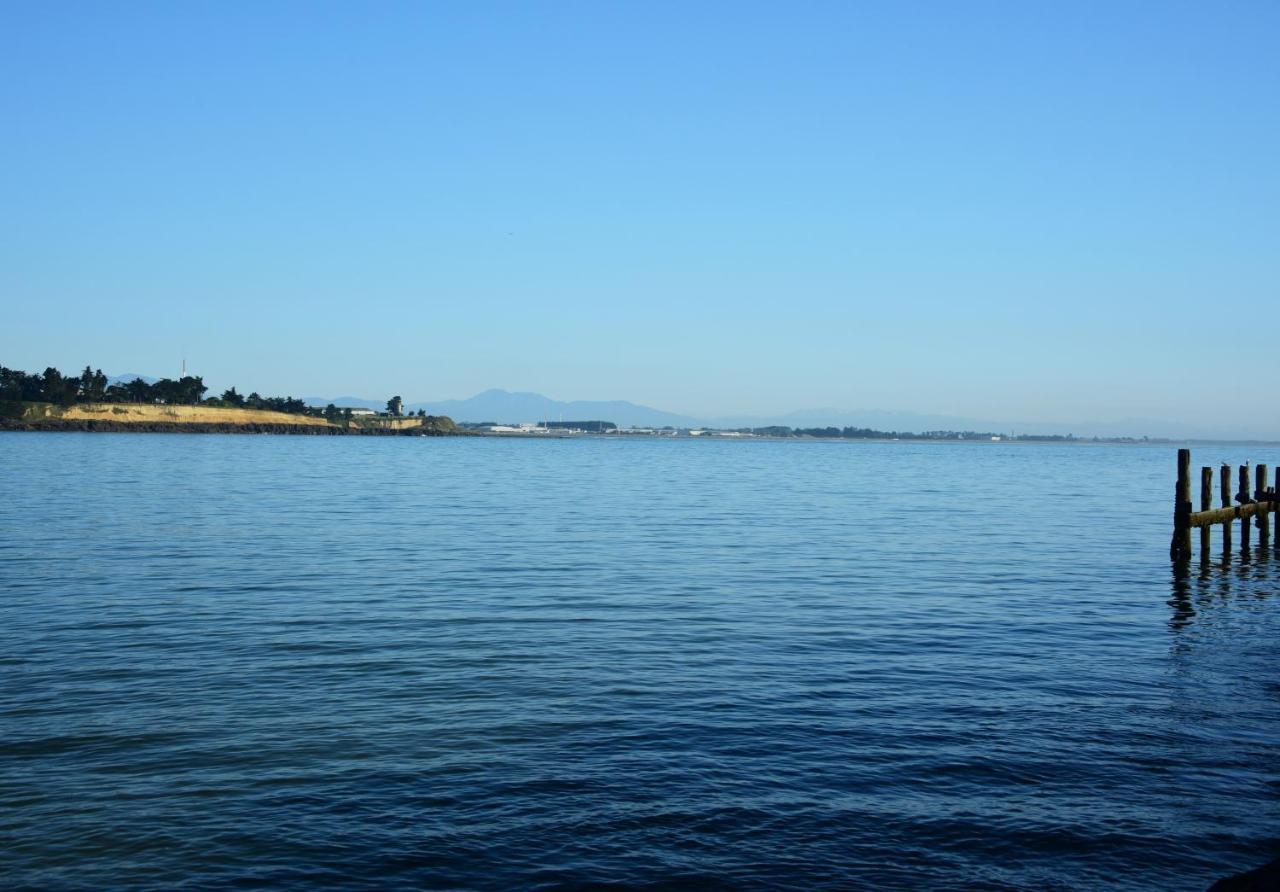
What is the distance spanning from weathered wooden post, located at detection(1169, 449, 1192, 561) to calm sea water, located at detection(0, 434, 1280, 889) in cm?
140

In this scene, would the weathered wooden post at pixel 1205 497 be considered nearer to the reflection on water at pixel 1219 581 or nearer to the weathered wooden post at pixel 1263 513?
the reflection on water at pixel 1219 581

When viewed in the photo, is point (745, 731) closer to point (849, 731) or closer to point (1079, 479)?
point (849, 731)

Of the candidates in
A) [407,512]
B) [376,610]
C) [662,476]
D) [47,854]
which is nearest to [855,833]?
[47,854]

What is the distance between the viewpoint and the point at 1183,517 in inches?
1531

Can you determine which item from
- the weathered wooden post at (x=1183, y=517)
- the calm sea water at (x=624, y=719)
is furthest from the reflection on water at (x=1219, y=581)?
the weathered wooden post at (x=1183, y=517)

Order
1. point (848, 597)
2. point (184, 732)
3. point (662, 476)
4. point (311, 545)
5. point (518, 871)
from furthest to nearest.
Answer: point (662, 476) → point (311, 545) → point (848, 597) → point (184, 732) → point (518, 871)

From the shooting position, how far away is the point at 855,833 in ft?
40.1

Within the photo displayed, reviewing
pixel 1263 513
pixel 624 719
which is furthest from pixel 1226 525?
pixel 624 719

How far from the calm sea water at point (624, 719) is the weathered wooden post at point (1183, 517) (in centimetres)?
140

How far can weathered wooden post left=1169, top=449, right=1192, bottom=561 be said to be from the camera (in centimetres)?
3828

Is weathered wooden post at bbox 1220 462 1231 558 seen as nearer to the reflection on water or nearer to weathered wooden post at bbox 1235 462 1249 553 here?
the reflection on water

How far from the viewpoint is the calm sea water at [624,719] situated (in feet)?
38.3

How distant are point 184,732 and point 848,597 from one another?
1809 cm

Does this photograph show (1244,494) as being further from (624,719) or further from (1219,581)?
(624,719)
